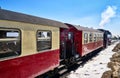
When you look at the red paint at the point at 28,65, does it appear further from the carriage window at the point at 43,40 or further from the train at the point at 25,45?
the carriage window at the point at 43,40

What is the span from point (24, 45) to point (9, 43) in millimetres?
854

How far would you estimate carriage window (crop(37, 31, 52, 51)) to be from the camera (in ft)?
26.0

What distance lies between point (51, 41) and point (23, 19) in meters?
A: 2.73

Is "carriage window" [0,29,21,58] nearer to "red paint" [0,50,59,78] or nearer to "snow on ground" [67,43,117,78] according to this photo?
"red paint" [0,50,59,78]

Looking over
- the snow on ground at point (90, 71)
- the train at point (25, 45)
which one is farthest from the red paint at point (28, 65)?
the snow on ground at point (90, 71)

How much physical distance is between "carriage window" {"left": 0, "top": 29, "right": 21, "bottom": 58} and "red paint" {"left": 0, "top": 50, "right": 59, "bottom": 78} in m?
0.24

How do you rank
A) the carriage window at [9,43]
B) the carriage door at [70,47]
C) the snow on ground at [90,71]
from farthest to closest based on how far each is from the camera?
the carriage door at [70,47] → the snow on ground at [90,71] → the carriage window at [9,43]

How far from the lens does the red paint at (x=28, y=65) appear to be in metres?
5.71

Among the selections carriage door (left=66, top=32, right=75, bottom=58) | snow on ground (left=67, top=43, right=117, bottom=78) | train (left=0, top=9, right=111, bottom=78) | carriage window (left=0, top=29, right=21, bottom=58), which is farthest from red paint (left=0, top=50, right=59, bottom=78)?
carriage door (left=66, top=32, right=75, bottom=58)

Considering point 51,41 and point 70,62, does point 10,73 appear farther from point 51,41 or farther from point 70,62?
point 70,62

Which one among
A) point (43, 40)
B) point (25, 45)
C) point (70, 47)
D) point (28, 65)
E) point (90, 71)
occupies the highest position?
point (43, 40)

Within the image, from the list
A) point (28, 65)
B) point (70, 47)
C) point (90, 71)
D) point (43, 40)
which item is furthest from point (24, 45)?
point (70, 47)

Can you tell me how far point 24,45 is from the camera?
671 centimetres

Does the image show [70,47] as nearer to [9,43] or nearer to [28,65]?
[28,65]
